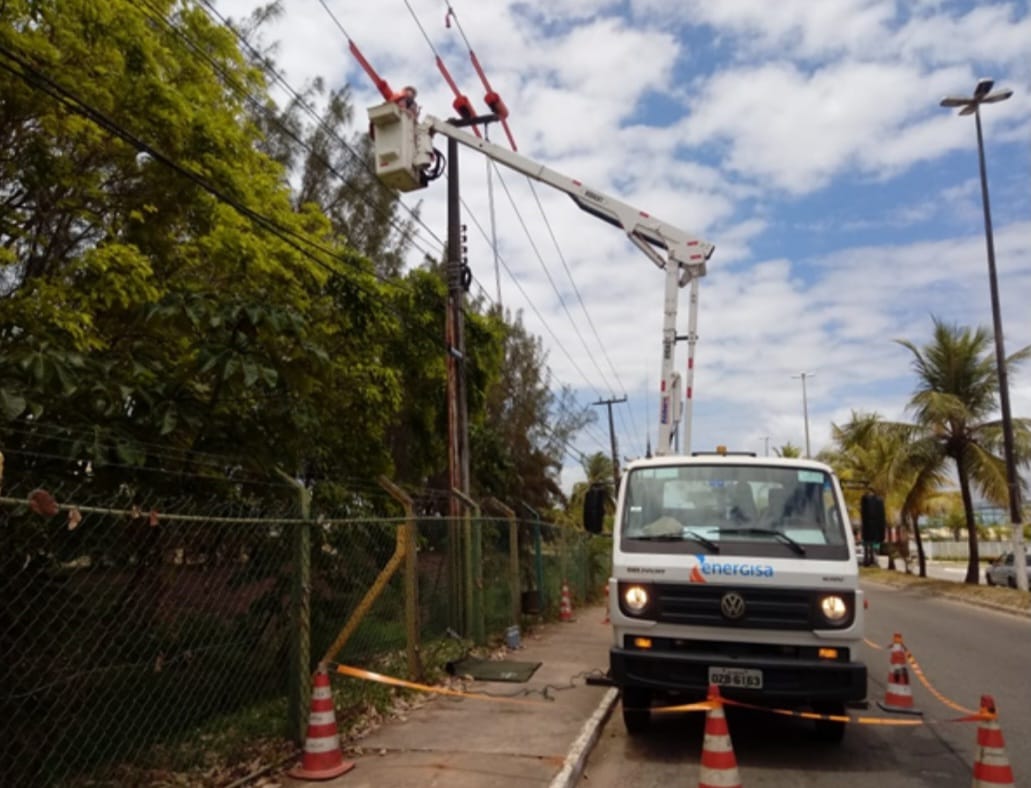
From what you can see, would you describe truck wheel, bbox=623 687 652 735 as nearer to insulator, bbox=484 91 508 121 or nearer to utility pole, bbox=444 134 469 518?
utility pole, bbox=444 134 469 518

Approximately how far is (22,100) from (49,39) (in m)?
0.79

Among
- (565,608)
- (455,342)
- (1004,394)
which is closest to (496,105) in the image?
(455,342)

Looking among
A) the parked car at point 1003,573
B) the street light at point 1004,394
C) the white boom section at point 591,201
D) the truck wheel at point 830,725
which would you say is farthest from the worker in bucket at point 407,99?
the parked car at point 1003,573

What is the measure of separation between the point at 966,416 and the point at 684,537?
65.5ft

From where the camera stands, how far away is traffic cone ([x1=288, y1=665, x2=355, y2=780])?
538 cm

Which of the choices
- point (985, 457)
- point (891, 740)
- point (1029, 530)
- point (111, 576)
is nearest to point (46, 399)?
point (111, 576)

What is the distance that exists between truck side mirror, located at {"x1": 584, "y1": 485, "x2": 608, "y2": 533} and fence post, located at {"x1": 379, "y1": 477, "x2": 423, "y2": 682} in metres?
1.74

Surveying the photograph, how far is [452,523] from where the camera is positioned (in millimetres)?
10320

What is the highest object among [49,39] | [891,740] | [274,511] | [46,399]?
A: [49,39]

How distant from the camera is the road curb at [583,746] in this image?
543 cm

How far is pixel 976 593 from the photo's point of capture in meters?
21.5

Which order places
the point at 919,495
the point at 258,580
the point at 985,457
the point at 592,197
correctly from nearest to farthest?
the point at 258,580
the point at 592,197
the point at 985,457
the point at 919,495

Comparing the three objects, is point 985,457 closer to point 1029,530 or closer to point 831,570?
point 1029,530

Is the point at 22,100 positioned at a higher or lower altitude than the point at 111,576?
higher
